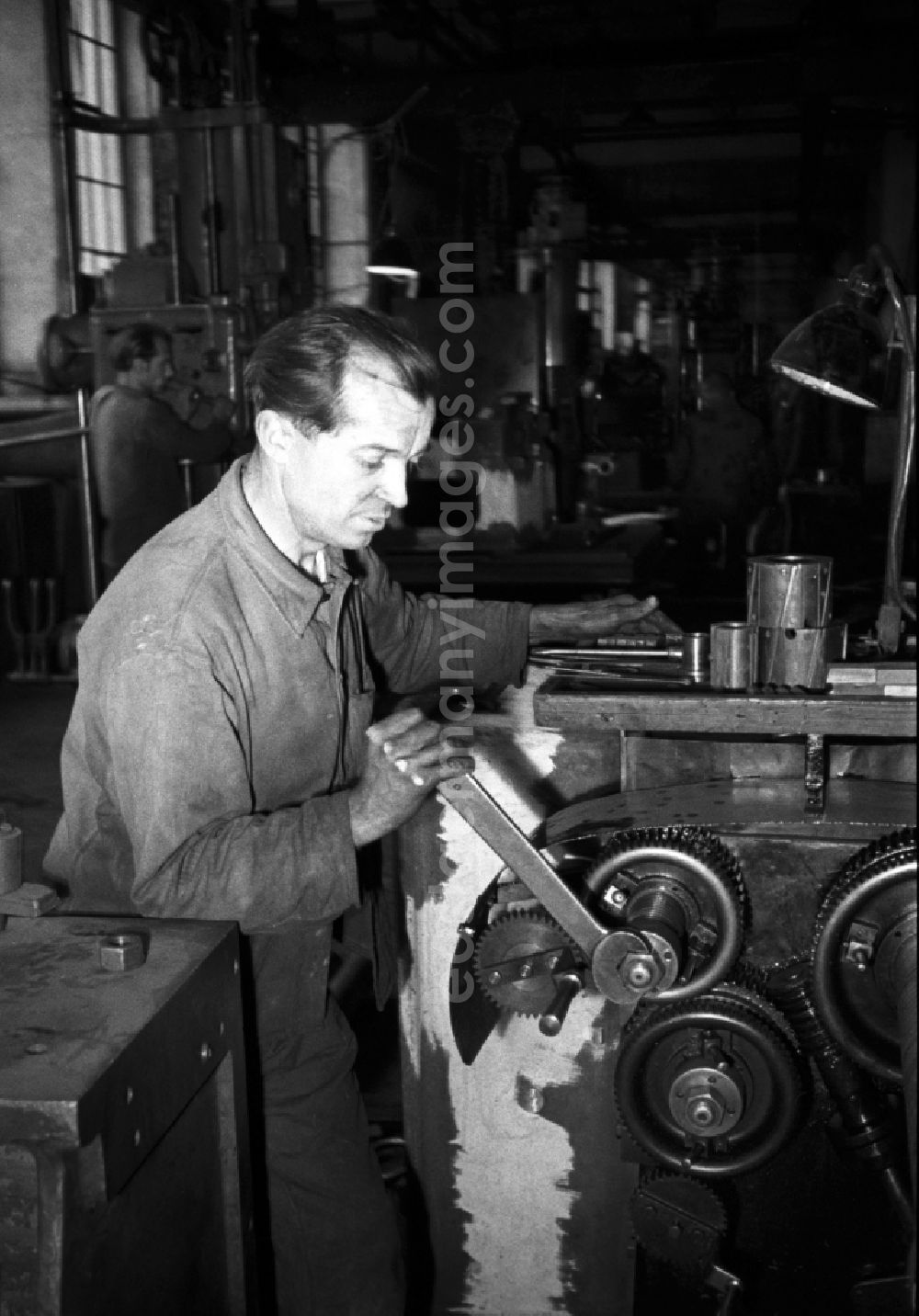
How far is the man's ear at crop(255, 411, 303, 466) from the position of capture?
1.37 meters

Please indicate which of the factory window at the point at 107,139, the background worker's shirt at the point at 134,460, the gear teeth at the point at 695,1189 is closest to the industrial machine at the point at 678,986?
the gear teeth at the point at 695,1189

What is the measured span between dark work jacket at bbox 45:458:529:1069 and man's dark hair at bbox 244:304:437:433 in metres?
0.11

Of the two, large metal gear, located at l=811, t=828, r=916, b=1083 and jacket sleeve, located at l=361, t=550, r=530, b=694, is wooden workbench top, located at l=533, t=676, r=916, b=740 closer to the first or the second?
large metal gear, located at l=811, t=828, r=916, b=1083

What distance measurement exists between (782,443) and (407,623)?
10.4ft

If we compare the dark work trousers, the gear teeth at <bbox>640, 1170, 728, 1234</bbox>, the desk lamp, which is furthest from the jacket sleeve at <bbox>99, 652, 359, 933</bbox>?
the desk lamp

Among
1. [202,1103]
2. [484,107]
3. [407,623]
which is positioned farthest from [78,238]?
[202,1103]

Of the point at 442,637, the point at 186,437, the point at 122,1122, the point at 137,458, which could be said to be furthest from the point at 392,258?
the point at 122,1122

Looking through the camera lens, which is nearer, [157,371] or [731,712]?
[731,712]

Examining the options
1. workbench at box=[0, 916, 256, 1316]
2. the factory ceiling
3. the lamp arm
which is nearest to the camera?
workbench at box=[0, 916, 256, 1316]

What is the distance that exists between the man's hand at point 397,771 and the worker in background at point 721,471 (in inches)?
119

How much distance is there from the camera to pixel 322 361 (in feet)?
4.50

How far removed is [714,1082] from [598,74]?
408 cm

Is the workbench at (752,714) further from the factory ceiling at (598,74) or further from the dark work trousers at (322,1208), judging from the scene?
the factory ceiling at (598,74)

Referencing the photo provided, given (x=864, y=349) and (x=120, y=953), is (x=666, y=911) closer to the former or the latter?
(x=120, y=953)
